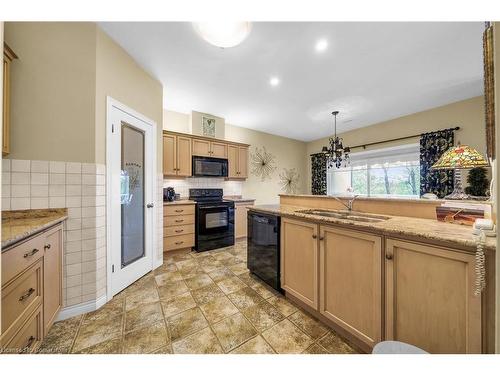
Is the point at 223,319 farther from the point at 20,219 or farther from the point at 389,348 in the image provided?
the point at 20,219

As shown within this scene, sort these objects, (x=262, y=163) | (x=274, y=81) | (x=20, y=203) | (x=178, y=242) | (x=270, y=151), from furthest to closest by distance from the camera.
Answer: (x=270, y=151)
(x=262, y=163)
(x=178, y=242)
(x=274, y=81)
(x=20, y=203)

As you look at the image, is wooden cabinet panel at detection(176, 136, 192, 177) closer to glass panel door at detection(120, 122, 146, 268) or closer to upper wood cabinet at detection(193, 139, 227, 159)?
upper wood cabinet at detection(193, 139, 227, 159)

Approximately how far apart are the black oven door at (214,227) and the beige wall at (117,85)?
1677 millimetres

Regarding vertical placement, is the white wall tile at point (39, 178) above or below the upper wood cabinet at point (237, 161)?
below

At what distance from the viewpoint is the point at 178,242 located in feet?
10.2

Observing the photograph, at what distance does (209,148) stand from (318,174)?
3490mm

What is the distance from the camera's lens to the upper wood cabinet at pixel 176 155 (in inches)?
128

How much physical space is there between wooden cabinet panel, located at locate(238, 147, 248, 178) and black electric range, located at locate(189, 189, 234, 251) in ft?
2.81

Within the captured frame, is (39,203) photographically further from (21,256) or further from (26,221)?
(21,256)

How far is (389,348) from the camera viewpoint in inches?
32.6

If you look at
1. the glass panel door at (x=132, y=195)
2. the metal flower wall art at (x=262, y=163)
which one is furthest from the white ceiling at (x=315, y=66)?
the metal flower wall art at (x=262, y=163)

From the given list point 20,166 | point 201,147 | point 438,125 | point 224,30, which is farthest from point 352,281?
point 438,125

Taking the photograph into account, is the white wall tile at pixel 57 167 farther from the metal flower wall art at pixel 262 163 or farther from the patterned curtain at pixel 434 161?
the patterned curtain at pixel 434 161

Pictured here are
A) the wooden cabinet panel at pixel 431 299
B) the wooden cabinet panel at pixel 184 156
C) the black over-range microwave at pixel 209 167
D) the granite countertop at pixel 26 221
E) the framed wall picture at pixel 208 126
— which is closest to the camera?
the wooden cabinet panel at pixel 431 299
